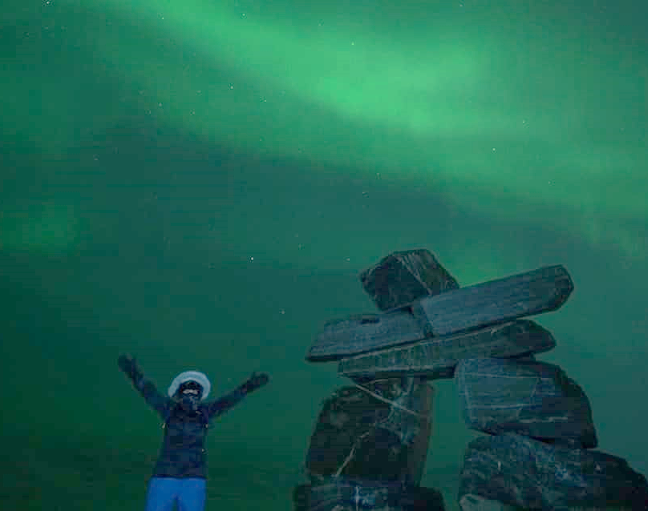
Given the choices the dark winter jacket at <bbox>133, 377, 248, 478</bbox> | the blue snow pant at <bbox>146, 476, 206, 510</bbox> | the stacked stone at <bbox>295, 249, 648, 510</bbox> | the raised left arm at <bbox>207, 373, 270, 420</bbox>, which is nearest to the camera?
the blue snow pant at <bbox>146, 476, 206, 510</bbox>

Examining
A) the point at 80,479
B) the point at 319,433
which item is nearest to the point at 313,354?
the point at 319,433

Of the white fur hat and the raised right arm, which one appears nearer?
the raised right arm

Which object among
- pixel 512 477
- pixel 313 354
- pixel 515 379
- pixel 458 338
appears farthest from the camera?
pixel 313 354

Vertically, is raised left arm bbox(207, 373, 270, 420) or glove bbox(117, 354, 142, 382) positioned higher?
glove bbox(117, 354, 142, 382)

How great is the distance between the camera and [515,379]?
750 centimetres

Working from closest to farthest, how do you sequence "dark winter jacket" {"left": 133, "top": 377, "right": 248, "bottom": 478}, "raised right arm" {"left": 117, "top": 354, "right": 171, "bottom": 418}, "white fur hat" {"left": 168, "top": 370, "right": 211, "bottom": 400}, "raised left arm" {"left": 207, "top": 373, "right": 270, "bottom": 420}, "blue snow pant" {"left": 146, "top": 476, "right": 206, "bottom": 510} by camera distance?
"blue snow pant" {"left": 146, "top": 476, "right": 206, "bottom": 510}, "dark winter jacket" {"left": 133, "top": 377, "right": 248, "bottom": 478}, "raised right arm" {"left": 117, "top": 354, "right": 171, "bottom": 418}, "raised left arm" {"left": 207, "top": 373, "right": 270, "bottom": 420}, "white fur hat" {"left": 168, "top": 370, "right": 211, "bottom": 400}

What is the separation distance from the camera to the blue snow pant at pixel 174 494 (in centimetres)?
602

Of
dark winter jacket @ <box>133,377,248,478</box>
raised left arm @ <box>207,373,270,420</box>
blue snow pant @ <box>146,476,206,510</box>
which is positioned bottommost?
blue snow pant @ <box>146,476,206,510</box>

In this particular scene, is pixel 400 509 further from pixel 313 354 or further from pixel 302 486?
pixel 313 354

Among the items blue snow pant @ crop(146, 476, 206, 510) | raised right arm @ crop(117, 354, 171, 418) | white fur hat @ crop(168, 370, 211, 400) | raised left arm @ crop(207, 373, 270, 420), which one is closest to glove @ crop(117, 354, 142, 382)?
raised right arm @ crop(117, 354, 171, 418)

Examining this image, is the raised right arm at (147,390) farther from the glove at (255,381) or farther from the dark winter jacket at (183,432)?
the glove at (255,381)

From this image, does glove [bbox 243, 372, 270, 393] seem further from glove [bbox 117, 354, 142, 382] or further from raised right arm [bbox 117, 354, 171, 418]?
glove [bbox 117, 354, 142, 382]

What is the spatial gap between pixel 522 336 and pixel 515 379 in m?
0.69

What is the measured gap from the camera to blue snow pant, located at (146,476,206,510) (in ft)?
19.8
